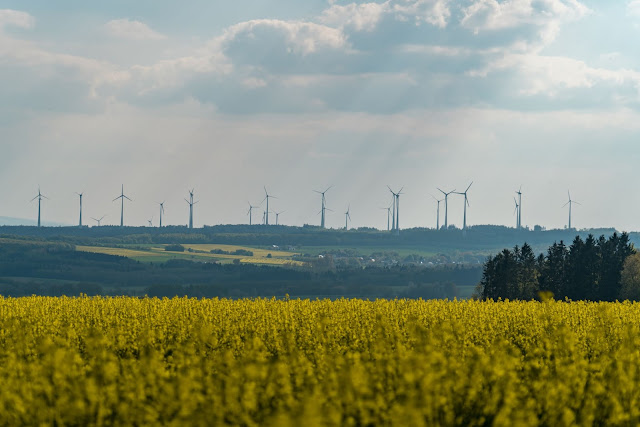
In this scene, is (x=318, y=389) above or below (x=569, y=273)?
above

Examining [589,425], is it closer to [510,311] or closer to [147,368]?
[147,368]

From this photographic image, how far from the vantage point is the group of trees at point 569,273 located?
351 ft

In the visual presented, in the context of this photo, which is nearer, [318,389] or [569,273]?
[318,389]

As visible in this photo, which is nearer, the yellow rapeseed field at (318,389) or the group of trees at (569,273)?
the yellow rapeseed field at (318,389)

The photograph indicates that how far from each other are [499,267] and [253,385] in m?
102

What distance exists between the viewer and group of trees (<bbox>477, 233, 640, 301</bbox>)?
351 feet

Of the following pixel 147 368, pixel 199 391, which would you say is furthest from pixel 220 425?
pixel 147 368

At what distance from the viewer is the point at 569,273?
110438 mm

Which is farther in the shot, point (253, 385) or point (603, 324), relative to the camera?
point (603, 324)

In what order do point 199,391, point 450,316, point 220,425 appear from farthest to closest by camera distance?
1. point 450,316
2. point 199,391
3. point 220,425

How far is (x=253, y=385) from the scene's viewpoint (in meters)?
17.6

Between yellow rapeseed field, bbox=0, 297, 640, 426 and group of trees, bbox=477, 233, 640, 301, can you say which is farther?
group of trees, bbox=477, 233, 640, 301

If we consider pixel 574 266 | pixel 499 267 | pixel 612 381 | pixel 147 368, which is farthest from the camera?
pixel 499 267

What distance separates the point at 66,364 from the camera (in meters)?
20.2
